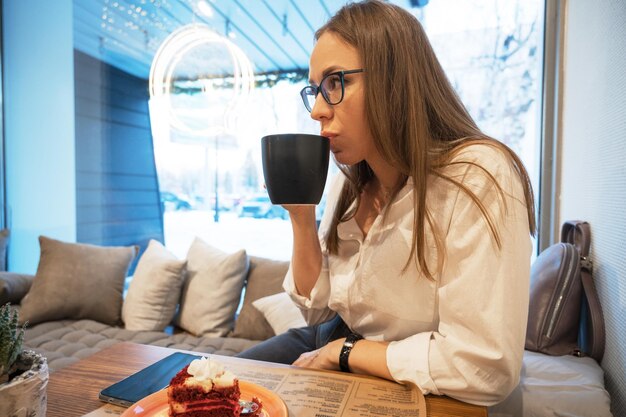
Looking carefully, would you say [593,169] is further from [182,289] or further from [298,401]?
[182,289]

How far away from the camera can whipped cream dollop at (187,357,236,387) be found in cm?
55

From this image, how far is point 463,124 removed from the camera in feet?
2.81

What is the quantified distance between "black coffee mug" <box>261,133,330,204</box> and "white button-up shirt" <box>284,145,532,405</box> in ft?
0.78

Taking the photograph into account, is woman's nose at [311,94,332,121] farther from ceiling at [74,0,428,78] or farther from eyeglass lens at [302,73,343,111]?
ceiling at [74,0,428,78]

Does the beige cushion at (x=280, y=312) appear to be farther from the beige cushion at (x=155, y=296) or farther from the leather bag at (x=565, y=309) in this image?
the leather bag at (x=565, y=309)

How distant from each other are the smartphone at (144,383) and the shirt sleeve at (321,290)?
1.11 ft

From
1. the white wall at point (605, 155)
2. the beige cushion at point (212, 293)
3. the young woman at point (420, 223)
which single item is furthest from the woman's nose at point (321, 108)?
the beige cushion at point (212, 293)

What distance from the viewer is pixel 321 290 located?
103 cm

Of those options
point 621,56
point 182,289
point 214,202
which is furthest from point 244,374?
point 214,202

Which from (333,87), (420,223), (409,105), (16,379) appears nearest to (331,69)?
(333,87)

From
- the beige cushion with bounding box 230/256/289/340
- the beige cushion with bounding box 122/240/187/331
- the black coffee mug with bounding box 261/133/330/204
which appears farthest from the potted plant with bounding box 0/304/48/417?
the beige cushion with bounding box 122/240/187/331

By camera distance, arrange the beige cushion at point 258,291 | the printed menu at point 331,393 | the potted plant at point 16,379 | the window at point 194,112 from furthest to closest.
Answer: the window at point 194,112, the beige cushion at point 258,291, the printed menu at point 331,393, the potted plant at point 16,379

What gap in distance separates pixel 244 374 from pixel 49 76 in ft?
11.9

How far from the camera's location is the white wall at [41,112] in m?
3.28
